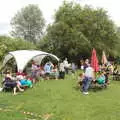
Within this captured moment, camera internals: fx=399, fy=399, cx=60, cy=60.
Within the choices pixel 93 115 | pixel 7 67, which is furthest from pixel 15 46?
pixel 93 115

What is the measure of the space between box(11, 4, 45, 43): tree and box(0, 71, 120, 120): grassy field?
61808 millimetres

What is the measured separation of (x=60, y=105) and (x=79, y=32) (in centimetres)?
2900

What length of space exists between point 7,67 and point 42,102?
16467 mm

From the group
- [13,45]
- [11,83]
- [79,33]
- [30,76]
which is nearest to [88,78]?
[11,83]

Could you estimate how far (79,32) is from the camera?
44.5 meters

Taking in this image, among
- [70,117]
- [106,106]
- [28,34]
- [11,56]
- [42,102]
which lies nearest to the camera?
[70,117]

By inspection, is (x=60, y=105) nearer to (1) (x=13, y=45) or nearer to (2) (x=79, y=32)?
(2) (x=79, y=32)

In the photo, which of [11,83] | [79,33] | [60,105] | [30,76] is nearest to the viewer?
[60,105]

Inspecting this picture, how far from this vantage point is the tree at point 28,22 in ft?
269

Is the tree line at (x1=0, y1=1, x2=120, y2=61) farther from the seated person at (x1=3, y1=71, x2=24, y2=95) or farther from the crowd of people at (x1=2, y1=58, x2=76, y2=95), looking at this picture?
the seated person at (x1=3, y1=71, x2=24, y2=95)

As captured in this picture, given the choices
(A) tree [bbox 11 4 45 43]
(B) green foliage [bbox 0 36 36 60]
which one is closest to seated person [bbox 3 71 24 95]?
(B) green foliage [bbox 0 36 36 60]

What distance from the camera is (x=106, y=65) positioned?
107 ft

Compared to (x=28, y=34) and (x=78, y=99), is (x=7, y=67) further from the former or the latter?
(x=28, y=34)

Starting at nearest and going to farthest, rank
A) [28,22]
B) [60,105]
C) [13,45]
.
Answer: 1. [60,105]
2. [13,45]
3. [28,22]
